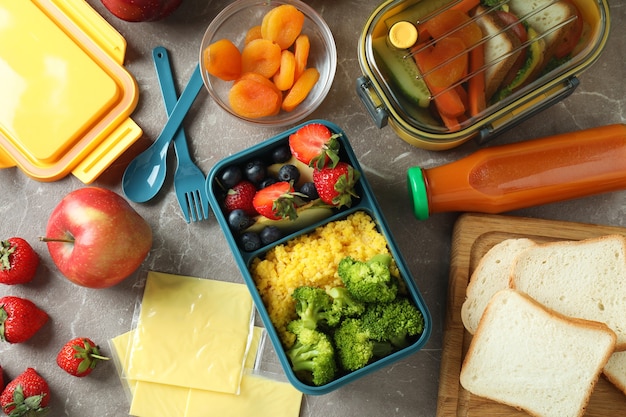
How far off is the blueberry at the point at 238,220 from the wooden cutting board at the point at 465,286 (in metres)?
0.47

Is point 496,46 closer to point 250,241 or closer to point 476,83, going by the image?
point 476,83

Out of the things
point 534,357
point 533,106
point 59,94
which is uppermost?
point 59,94

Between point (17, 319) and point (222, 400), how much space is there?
0.49 meters

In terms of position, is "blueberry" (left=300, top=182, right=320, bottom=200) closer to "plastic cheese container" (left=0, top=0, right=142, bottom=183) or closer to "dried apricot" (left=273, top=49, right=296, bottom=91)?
"dried apricot" (left=273, top=49, right=296, bottom=91)

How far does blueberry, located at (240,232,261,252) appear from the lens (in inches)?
45.1

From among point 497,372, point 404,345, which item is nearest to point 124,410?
point 404,345

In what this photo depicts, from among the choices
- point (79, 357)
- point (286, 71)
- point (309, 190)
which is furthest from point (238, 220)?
point (79, 357)

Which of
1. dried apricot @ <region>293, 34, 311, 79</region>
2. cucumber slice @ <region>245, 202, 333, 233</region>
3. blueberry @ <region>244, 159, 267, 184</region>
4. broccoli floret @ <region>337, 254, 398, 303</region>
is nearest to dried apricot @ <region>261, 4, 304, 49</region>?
dried apricot @ <region>293, 34, 311, 79</region>

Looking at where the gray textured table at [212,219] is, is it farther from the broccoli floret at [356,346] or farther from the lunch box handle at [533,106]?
the broccoli floret at [356,346]

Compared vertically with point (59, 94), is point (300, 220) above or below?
below

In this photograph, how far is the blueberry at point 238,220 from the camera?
1138 mm

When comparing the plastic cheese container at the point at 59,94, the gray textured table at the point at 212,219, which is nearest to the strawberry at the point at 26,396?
the gray textured table at the point at 212,219

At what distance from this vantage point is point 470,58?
1.15 m

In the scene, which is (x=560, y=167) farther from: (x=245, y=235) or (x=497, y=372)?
(x=245, y=235)
